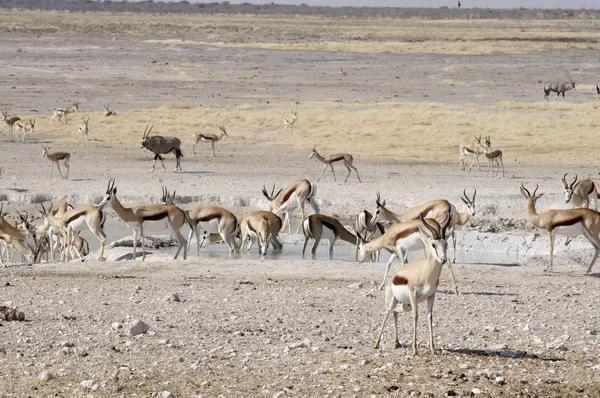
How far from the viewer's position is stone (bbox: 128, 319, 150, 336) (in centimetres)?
868

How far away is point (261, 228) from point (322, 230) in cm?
102

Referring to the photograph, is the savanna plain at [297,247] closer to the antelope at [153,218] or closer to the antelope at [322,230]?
the antelope at [322,230]

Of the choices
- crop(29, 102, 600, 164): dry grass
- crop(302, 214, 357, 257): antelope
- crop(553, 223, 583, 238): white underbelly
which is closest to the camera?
crop(553, 223, 583, 238): white underbelly

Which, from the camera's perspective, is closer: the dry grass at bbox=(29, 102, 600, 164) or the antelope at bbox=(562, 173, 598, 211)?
the antelope at bbox=(562, 173, 598, 211)

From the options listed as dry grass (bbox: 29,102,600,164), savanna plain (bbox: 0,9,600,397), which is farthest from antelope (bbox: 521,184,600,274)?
dry grass (bbox: 29,102,600,164)

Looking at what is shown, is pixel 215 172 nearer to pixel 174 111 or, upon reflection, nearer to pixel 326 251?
pixel 326 251

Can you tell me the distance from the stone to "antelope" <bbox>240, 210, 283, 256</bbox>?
6.19 m

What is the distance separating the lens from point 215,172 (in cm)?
2264

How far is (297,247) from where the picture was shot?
54.5 feet

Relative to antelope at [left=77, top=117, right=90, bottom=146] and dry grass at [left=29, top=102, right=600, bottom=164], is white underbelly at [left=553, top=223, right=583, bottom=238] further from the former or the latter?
antelope at [left=77, top=117, right=90, bottom=146]

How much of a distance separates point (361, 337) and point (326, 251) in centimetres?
767

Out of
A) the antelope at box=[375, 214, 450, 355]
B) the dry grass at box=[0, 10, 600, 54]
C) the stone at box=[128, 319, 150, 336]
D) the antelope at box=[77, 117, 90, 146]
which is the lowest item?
the stone at box=[128, 319, 150, 336]

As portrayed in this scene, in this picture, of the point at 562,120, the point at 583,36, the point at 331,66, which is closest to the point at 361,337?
the point at 562,120

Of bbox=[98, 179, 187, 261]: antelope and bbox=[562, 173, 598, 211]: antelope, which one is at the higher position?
bbox=[562, 173, 598, 211]: antelope
